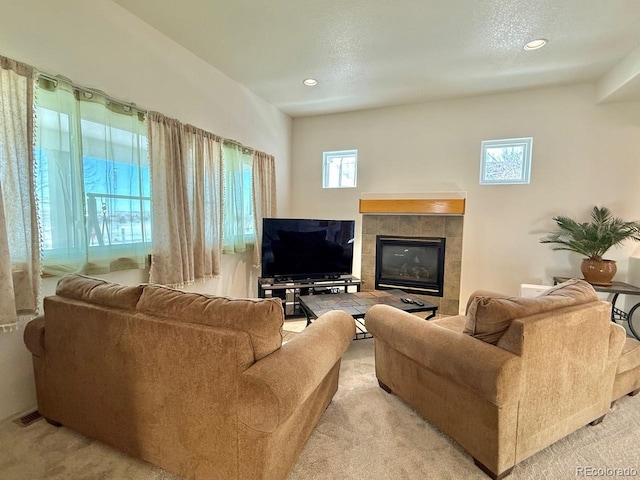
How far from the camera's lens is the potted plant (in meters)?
3.10

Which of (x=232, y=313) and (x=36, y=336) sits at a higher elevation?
(x=232, y=313)

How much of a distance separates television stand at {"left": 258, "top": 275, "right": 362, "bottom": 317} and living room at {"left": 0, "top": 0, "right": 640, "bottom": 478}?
0.46 metres

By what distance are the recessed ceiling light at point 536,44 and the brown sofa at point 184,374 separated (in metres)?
3.02

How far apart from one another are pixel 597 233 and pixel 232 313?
3.69 metres

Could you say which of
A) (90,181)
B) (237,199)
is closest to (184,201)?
(90,181)

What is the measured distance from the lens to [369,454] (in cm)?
168

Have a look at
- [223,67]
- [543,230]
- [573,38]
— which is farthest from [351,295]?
[573,38]

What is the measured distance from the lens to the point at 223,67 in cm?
326

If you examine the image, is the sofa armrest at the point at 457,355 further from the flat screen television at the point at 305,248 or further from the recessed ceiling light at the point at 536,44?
the recessed ceiling light at the point at 536,44

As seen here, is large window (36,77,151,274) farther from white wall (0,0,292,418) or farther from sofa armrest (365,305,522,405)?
sofa armrest (365,305,522,405)

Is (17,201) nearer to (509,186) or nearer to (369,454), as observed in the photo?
(369,454)

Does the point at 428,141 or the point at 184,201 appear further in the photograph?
the point at 428,141

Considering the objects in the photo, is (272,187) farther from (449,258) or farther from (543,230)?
(543,230)

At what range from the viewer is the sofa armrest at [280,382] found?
1176 millimetres
